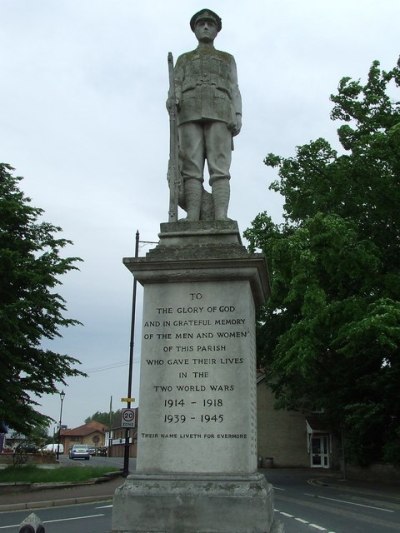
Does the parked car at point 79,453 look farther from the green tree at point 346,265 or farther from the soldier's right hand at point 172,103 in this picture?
the soldier's right hand at point 172,103

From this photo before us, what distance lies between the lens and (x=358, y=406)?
86.6 ft

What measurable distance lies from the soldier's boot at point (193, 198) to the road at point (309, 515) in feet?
22.9

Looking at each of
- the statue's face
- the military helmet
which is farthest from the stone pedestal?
the military helmet

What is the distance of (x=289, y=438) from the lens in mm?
49875

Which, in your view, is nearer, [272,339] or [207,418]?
[207,418]

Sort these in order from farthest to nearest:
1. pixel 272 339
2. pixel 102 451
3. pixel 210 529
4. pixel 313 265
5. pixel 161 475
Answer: pixel 102 451, pixel 272 339, pixel 313 265, pixel 161 475, pixel 210 529

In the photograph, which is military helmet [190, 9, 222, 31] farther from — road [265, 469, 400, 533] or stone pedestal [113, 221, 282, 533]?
road [265, 469, 400, 533]

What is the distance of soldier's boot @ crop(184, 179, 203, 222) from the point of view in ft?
24.7

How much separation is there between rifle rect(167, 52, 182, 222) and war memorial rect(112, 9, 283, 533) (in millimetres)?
13

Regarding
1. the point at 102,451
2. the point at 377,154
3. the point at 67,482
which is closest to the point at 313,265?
the point at 377,154

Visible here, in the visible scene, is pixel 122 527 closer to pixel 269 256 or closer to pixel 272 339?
pixel 269 256

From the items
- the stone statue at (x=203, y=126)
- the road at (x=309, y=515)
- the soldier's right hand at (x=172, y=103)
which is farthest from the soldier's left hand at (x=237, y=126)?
the road at (x=309, y=515)

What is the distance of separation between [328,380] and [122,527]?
83.4 feet

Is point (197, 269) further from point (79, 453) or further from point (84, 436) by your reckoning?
point (84, 436)
